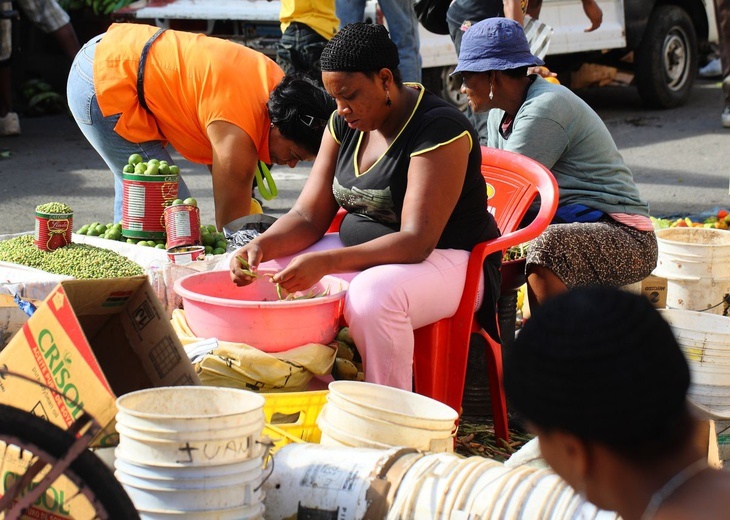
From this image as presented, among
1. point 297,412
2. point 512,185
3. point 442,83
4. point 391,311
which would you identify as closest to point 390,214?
point 391,311

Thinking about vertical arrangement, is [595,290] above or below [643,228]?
above

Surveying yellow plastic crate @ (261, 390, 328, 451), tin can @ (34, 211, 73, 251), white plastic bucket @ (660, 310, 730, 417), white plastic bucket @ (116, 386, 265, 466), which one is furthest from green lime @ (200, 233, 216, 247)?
white plastic bucket @ (116, 386, 265, 466)

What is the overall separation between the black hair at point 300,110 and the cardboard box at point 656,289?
1.54 meters

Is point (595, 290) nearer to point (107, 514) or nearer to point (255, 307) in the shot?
point (107, 514)

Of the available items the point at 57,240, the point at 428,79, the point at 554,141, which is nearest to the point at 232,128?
the point at 57,240

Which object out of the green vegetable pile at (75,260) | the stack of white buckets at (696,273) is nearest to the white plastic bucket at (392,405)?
the stack of white buckets at (696,273)

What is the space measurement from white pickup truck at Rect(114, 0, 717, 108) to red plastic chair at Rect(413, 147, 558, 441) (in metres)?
4.29

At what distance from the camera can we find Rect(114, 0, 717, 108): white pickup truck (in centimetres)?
810

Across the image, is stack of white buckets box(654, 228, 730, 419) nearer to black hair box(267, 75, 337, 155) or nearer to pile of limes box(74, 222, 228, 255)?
black hair box(267, 75, 337, 155)

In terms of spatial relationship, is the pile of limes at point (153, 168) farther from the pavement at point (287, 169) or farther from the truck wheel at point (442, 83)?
the truck wheel at point (442, 83)

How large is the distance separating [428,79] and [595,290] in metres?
7.19

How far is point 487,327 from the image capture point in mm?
3426

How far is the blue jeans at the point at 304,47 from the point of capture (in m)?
6.18

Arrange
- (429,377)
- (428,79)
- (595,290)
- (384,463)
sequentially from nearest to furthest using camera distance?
(595,290)
(384,463)
(429,377)
(428,79)
